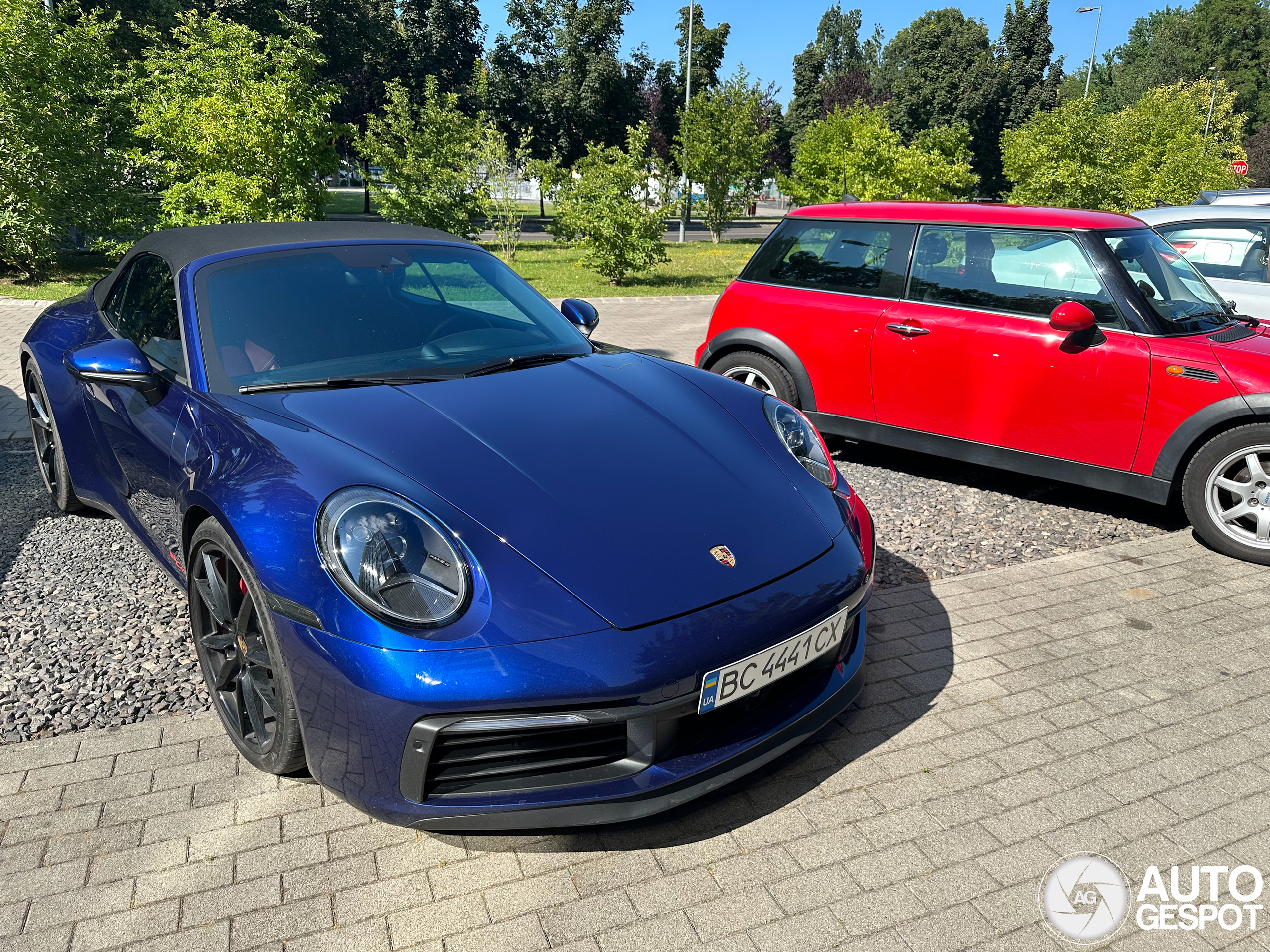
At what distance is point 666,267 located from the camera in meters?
19.9

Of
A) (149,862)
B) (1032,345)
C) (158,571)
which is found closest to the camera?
(149,862)

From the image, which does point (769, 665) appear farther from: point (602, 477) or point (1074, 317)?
point (1074, 317)

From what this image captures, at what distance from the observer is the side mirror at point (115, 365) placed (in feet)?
10.0

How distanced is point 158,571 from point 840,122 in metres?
26.3

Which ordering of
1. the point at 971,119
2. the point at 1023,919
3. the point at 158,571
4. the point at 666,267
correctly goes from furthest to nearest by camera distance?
1. the point at 971,119
2. the point at 666,267
3. the point at 158,571
4. the point at 1023,919

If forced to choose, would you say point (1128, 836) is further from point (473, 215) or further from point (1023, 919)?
point (473, 215)

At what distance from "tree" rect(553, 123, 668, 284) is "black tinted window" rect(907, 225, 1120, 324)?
10891 millimetres

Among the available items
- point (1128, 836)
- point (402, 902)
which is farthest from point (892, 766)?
point (402, 902)

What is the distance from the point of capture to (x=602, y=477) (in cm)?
262

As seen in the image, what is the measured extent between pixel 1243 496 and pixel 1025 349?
1280 mm

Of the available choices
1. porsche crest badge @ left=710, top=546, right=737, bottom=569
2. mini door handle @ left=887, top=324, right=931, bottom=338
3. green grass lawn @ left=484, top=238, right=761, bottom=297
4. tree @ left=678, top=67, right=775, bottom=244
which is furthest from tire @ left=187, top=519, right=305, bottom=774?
tree @ left=678, top=67, right=775, bottom=244

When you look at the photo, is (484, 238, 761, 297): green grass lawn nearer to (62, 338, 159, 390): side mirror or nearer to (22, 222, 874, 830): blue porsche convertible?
(22, 222, 874, 830): blue porsche convertible

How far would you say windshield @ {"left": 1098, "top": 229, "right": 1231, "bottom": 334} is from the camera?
186 inches

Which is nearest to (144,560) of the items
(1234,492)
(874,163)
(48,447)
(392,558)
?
(48,447)
